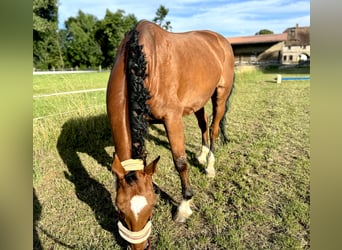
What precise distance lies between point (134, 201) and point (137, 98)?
2.52 ft

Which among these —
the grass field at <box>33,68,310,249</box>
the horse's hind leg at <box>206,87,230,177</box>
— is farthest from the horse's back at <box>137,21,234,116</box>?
the grass field at <box>33,68,310,249</box>

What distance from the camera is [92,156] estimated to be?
14.0 ft

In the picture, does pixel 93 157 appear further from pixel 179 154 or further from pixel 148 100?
pixel 148 100

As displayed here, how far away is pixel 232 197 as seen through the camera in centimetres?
307

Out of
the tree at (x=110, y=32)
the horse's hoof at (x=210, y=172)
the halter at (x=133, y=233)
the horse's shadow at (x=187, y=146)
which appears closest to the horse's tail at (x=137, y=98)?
the halter at (x=133, y=233)

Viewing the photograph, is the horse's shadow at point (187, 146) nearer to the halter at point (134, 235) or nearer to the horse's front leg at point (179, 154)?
the horse's front leg at point (179, 154)

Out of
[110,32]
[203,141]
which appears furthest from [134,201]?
[110,32]

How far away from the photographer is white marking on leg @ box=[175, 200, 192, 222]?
268 cm

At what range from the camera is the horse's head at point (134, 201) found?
1.65 m

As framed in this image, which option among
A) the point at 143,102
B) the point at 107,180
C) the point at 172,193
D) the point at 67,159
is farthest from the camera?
the point at 67,159
